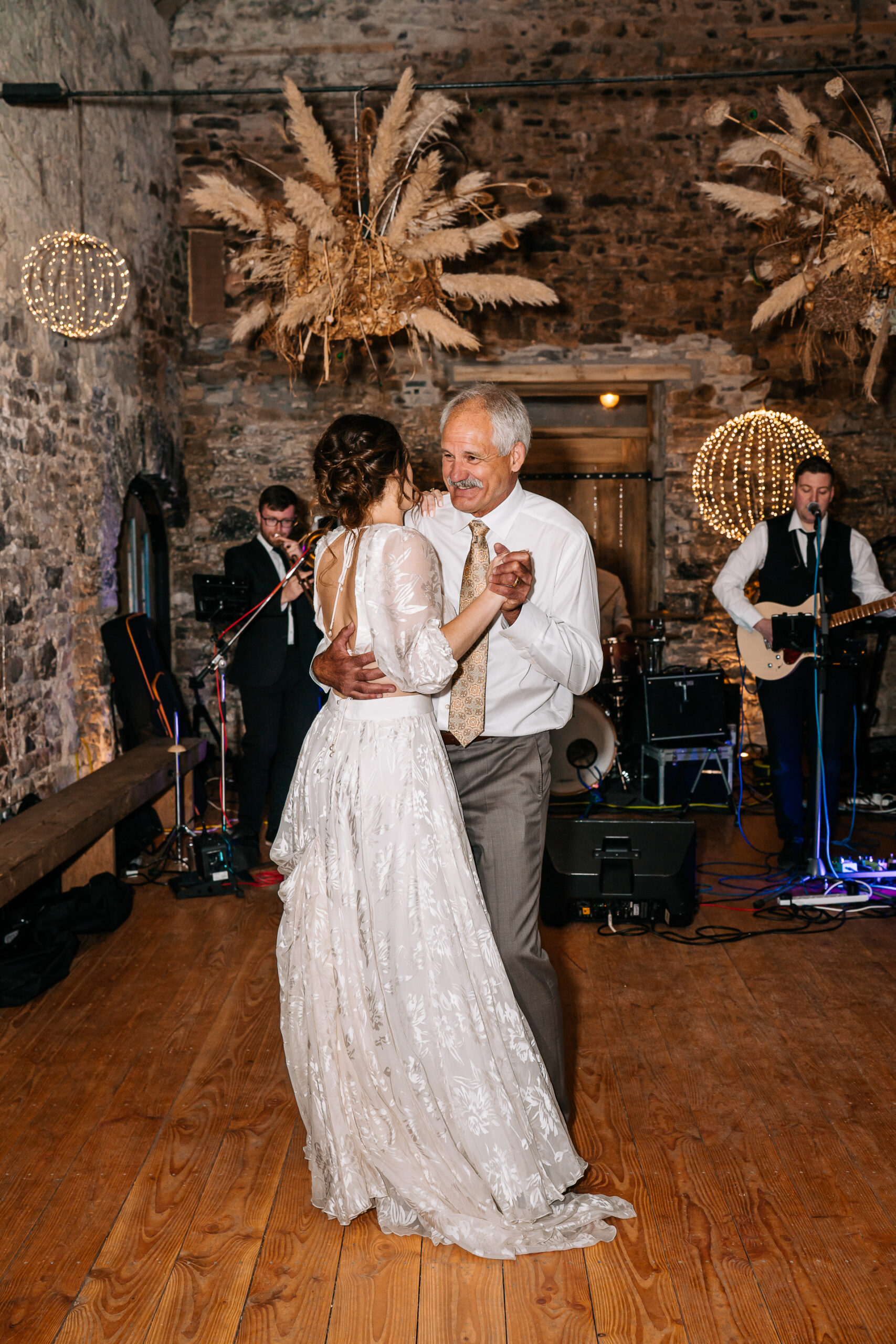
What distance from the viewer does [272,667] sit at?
211 inches

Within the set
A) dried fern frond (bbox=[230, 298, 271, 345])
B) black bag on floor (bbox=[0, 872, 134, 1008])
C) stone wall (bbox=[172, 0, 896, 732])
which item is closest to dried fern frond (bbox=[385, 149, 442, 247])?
dried fern frond (bbox=[230, 298, 271, 345])

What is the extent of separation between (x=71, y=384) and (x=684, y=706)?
3633 mm

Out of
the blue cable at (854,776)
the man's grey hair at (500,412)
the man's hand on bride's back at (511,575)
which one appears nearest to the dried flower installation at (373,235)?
the blue cable at (854,776)

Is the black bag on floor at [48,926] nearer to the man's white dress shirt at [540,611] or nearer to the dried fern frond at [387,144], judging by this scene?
the man's white dress shirt at [540,611]

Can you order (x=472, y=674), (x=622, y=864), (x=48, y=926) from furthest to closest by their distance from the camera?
1. (x=622, y=864)
2. (x=48, y=926)
3. (x=472, y=674)

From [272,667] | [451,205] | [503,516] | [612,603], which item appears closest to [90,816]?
[272,667]

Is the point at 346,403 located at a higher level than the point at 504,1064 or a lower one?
higher

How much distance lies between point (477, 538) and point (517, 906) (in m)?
0.83

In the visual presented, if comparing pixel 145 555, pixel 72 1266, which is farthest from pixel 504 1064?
pixel 145 555

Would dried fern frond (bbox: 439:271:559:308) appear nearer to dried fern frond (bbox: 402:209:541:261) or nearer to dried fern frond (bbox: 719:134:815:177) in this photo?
dried fern frond (bbox: 402:209:541:261)

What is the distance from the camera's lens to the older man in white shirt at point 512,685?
2398mm

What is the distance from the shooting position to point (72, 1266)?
2178 mm

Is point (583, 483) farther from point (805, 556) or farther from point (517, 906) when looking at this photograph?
point (517, 906)

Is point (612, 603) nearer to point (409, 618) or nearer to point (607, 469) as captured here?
point (607, 469)
